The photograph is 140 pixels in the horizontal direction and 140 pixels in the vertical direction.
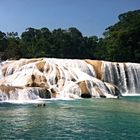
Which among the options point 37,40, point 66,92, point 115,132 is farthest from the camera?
point 37,40

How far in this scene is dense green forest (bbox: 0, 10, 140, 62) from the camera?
6112 cm

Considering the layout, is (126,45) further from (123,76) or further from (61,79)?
(61,79)

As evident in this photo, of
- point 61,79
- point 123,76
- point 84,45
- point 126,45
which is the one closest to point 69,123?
point 61,79

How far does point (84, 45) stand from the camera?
7725cm

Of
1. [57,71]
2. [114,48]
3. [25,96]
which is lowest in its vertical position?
[25,96]

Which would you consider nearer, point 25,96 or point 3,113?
point 3,113

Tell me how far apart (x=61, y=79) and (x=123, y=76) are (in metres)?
9.55

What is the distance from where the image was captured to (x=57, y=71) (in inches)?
1549

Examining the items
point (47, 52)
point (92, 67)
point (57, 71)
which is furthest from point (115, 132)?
point (47, 52)

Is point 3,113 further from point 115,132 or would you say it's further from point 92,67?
point 92,67

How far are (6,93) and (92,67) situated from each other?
14.3 metres

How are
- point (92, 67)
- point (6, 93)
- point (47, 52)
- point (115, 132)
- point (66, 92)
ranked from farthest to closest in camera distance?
point (47, 52) → point (92, 67) → point (66, 92) → point (6, 93) → point (115, 132)

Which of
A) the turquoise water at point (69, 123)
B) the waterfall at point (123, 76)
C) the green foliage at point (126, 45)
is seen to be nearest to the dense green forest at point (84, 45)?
the green foliage at point (126, 45)

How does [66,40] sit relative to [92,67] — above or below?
above
